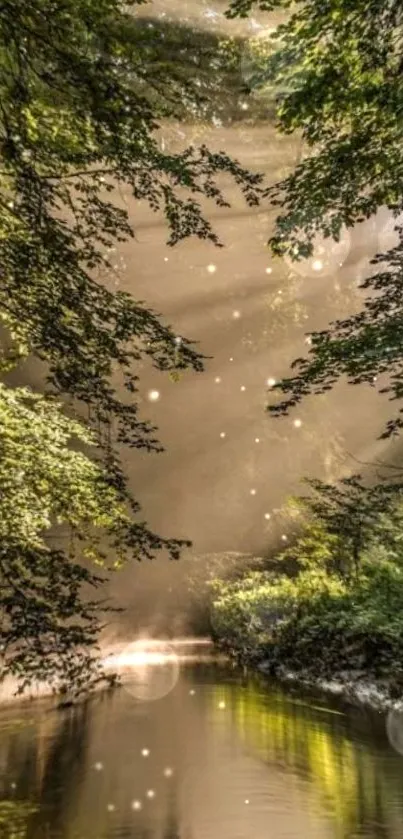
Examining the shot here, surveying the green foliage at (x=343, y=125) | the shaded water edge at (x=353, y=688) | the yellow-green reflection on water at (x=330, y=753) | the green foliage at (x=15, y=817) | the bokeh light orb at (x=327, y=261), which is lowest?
the green foliage at (x=15, y=817)

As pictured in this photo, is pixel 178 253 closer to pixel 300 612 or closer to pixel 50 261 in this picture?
pixel 300 612

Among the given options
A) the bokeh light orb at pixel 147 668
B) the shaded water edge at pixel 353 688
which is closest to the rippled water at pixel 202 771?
the shaded water edge at pixel 353 688

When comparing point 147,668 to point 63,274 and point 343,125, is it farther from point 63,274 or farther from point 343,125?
point 343,125

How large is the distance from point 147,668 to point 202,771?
1877 cm

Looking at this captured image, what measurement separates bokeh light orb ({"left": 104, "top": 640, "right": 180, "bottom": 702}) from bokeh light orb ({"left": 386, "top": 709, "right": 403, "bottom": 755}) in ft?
29.1

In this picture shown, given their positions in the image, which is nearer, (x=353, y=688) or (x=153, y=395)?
(x=353, y=688)

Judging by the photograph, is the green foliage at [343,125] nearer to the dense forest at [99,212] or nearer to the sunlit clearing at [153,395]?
the dense forest at [99,212]

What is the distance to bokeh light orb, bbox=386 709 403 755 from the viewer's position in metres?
12.3

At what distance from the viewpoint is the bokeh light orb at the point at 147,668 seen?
72.9ft

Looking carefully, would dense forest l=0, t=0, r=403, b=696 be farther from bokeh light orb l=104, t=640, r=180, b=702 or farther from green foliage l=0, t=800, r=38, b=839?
→ bokeh light orb l=104, t=640, r=180, b=702

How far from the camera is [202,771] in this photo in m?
11.2

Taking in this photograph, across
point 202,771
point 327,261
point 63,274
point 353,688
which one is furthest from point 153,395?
point 63,274

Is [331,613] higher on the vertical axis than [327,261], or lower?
lower

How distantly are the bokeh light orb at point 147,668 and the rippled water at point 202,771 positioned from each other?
12.2ft
